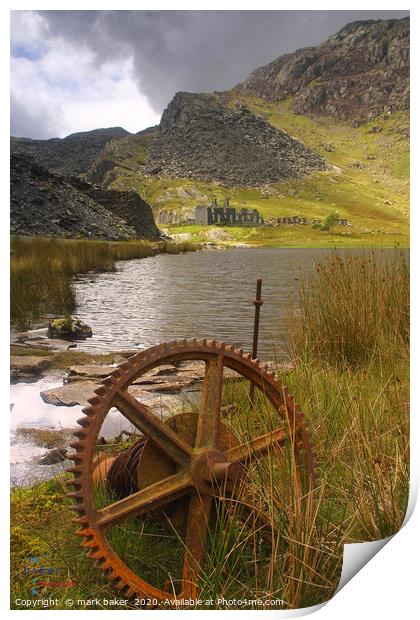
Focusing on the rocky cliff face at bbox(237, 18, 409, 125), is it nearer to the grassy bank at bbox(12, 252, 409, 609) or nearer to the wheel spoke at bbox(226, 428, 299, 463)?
the grassy bank at bbox(12, 252, 409, 609)

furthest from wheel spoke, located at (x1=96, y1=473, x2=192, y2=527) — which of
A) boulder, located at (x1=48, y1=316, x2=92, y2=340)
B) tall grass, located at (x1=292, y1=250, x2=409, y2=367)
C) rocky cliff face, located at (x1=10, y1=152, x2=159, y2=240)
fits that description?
tall grass, located at (x1=292, y1=250, x2=409, y2=367)

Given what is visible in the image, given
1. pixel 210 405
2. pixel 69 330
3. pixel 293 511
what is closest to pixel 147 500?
pixel 210 405

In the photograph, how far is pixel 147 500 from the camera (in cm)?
236

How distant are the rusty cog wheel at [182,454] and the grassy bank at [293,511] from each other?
0.28 ft

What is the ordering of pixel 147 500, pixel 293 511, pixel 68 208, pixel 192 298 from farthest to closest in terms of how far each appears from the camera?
pixel 192 298 → pixel 68 208 → pixel 293 511 → pixel 147 500

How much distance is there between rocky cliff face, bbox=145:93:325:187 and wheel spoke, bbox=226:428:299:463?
1922mm

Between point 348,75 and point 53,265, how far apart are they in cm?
234

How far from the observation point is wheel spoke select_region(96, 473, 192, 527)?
7.57ft

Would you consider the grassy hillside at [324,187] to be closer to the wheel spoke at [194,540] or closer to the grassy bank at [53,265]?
the grassy bank at [53,265]

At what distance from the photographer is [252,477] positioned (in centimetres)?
263

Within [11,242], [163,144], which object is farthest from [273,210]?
[11,242]

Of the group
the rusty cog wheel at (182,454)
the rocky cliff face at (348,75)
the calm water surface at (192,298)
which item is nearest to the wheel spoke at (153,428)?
the rusty cog wheel at (182,454)

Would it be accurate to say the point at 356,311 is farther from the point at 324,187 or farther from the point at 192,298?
the point at 192,298

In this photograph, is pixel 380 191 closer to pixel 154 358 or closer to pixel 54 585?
pixel 154 358
